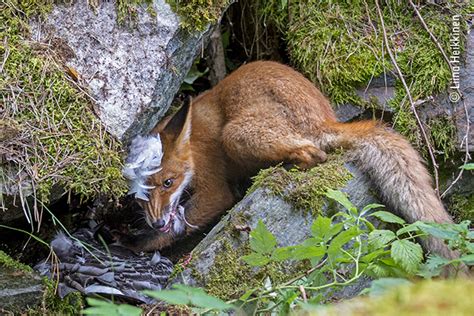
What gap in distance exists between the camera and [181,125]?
257 inches

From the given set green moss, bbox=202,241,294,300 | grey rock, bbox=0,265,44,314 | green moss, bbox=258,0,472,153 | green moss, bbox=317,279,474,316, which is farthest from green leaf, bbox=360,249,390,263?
green moss, bbox=258,0,472,153

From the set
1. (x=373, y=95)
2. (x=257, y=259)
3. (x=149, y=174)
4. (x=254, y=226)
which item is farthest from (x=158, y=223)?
(x=257, y=259)

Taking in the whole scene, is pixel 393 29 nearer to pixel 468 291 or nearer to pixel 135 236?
pixel 135 236

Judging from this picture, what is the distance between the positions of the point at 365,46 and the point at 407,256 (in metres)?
3.56

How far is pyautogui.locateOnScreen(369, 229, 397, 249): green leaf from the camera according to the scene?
409cm

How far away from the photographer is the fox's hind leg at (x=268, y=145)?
6148 mm

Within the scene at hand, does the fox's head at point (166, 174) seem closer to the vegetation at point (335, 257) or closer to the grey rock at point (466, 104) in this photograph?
the vegetation at point (335, 257)

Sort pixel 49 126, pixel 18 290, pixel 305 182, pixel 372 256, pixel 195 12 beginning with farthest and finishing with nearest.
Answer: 1. pixel 195 12
2. pixel 305 182
3. pixel 49 126
4. pixel 18 290
5. pixel 372 256

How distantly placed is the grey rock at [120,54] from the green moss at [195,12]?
6 centimetres

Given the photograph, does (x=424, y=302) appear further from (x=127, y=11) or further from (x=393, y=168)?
(x=127, y=11)

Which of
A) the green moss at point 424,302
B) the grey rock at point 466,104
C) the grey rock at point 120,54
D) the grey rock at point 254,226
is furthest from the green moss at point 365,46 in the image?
the green moss at point 424,302

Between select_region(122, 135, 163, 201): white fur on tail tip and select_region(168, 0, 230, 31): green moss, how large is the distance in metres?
1.00

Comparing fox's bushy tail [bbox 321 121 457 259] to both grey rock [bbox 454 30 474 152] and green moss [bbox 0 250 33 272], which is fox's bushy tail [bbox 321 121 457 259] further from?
green moss [bbox 0 250 33 272]

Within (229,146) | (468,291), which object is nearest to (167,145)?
(229,146)
